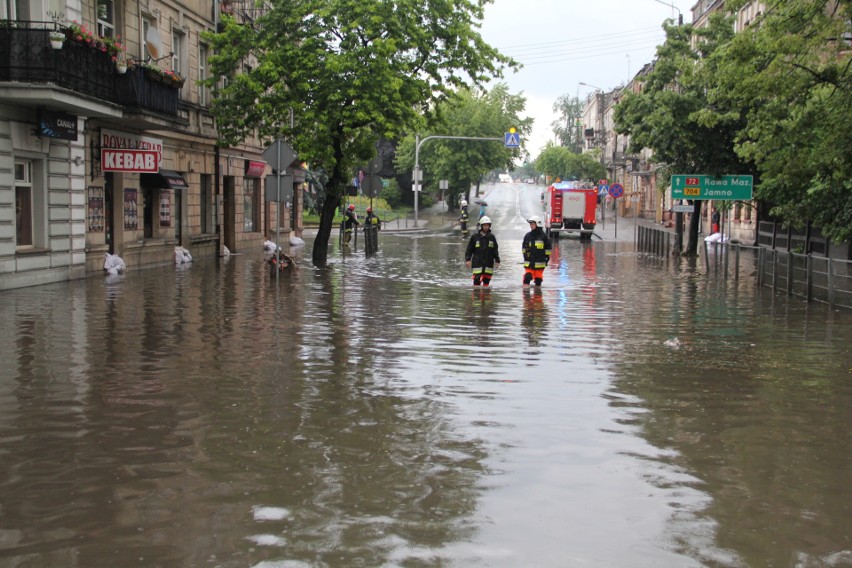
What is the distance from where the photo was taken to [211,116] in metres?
29.0

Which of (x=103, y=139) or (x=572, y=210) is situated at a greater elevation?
(x=103, y=139)

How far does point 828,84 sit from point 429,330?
35.1 ft

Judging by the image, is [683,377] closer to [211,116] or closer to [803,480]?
[803,480]

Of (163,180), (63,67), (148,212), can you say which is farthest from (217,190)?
(63,67)

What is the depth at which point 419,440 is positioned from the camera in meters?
7.13

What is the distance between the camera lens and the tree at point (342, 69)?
2589 cm

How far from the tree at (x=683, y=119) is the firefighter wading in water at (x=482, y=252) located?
14295mm

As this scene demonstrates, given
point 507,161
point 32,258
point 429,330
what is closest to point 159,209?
point 32,258

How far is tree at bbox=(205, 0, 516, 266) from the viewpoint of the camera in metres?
25.9

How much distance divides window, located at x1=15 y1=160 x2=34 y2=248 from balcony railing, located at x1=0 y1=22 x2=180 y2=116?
2022 mm

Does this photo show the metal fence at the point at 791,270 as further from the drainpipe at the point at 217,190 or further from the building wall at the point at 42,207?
the drainpipe at the point at 217,190

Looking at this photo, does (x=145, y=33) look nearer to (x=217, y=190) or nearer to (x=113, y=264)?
(x=113, y=264)

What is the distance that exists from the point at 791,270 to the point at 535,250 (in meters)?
5.40

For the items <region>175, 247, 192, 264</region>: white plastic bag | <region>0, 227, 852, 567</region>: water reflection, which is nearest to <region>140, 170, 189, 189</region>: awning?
<region>175, 247, 192, 264</region>: white plastic bag
